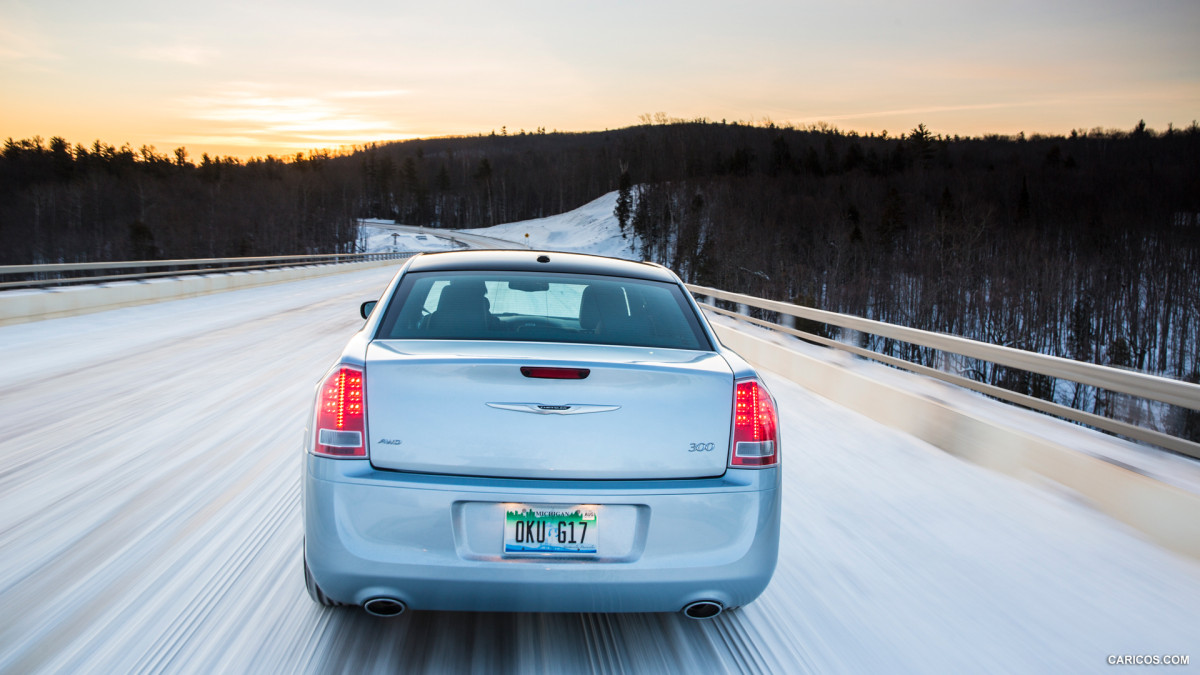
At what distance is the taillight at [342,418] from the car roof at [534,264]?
993mm

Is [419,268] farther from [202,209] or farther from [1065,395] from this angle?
[202,209]

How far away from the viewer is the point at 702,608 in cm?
274

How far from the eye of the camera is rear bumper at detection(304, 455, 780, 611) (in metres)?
2.57

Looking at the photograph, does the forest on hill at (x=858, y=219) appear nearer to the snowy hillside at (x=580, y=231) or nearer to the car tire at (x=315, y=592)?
the snowy hillside at (x=580, y=231)

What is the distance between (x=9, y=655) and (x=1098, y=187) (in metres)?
129

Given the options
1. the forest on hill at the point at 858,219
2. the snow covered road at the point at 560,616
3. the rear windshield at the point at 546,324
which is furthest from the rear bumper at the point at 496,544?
the forest on hill at the point at 858,219

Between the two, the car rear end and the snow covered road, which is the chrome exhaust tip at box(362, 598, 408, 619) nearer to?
the car rear end

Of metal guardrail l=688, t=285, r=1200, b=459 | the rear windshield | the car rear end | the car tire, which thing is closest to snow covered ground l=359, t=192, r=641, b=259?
metal guardrail l=688, t=285, r=1200, b=459

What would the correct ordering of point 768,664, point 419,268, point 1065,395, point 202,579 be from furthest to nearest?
point 1065,395 < point 419,268 < point 202,579 < point 768,664

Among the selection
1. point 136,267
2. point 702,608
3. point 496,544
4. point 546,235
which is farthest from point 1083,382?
point 546,235

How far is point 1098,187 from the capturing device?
351ft

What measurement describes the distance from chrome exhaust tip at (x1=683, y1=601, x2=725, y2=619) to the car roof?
165 cm

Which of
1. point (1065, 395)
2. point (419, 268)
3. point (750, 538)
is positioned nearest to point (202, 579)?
point (419, 268)

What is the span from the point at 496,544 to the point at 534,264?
63.0 inches
